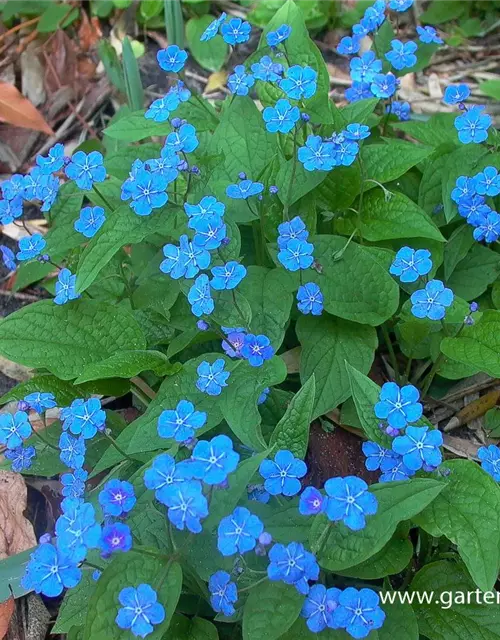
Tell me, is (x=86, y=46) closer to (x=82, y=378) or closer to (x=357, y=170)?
(x=357, y=170)

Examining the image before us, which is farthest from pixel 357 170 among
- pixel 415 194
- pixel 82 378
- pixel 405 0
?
pixel 82 378

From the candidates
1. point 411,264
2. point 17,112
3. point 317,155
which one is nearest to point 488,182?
point 411,264

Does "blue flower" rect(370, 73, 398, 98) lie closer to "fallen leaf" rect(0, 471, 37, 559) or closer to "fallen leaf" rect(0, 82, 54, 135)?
"fallen leaf" rect(0, 82, 54, 135)

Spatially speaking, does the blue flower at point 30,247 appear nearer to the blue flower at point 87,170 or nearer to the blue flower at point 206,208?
the blue flower at point 87,170

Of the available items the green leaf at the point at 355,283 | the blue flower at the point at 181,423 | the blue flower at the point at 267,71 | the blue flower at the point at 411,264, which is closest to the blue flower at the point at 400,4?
the blue flower at the point at 267,71

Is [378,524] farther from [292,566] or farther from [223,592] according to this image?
[223,592]
